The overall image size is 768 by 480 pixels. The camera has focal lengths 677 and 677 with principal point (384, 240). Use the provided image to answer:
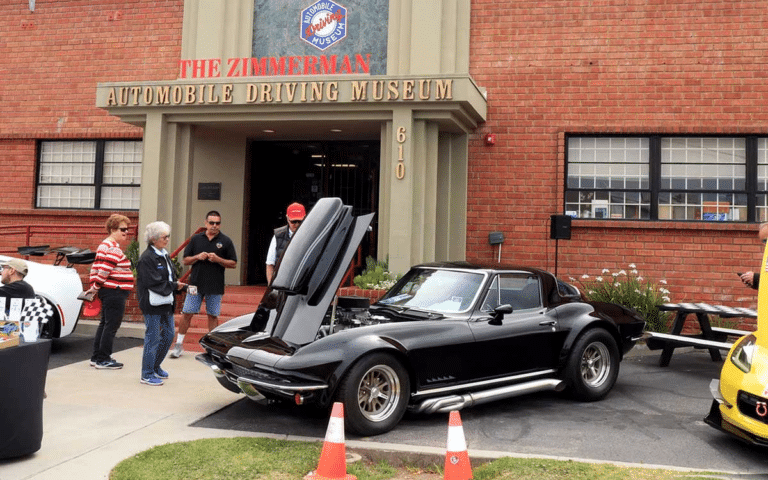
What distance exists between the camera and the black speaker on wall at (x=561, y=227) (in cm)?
1024

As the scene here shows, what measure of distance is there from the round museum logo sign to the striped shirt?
6216mm

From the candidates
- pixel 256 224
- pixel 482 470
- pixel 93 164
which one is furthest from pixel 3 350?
pixel 93 164

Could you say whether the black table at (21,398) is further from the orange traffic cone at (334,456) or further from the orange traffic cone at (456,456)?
the orange traffic cone at (456,456)

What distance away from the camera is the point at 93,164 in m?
13.2

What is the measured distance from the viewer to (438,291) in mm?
6254

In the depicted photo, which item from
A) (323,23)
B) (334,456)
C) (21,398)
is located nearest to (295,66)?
(323,23)

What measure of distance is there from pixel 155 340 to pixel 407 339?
9.19ft

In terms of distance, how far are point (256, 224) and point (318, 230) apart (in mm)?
7434

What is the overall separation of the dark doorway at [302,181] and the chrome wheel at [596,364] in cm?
626

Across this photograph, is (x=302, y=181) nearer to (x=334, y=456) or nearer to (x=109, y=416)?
(x=109, y=416)

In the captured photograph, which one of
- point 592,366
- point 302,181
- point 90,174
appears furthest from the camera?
point 90,174

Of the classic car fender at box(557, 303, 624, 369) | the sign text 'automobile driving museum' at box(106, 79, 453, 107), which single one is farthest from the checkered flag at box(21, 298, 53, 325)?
the classic car fender at box(557, 303, 624, 369)

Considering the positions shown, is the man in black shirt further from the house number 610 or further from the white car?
the house number 610

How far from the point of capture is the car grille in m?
4.52
